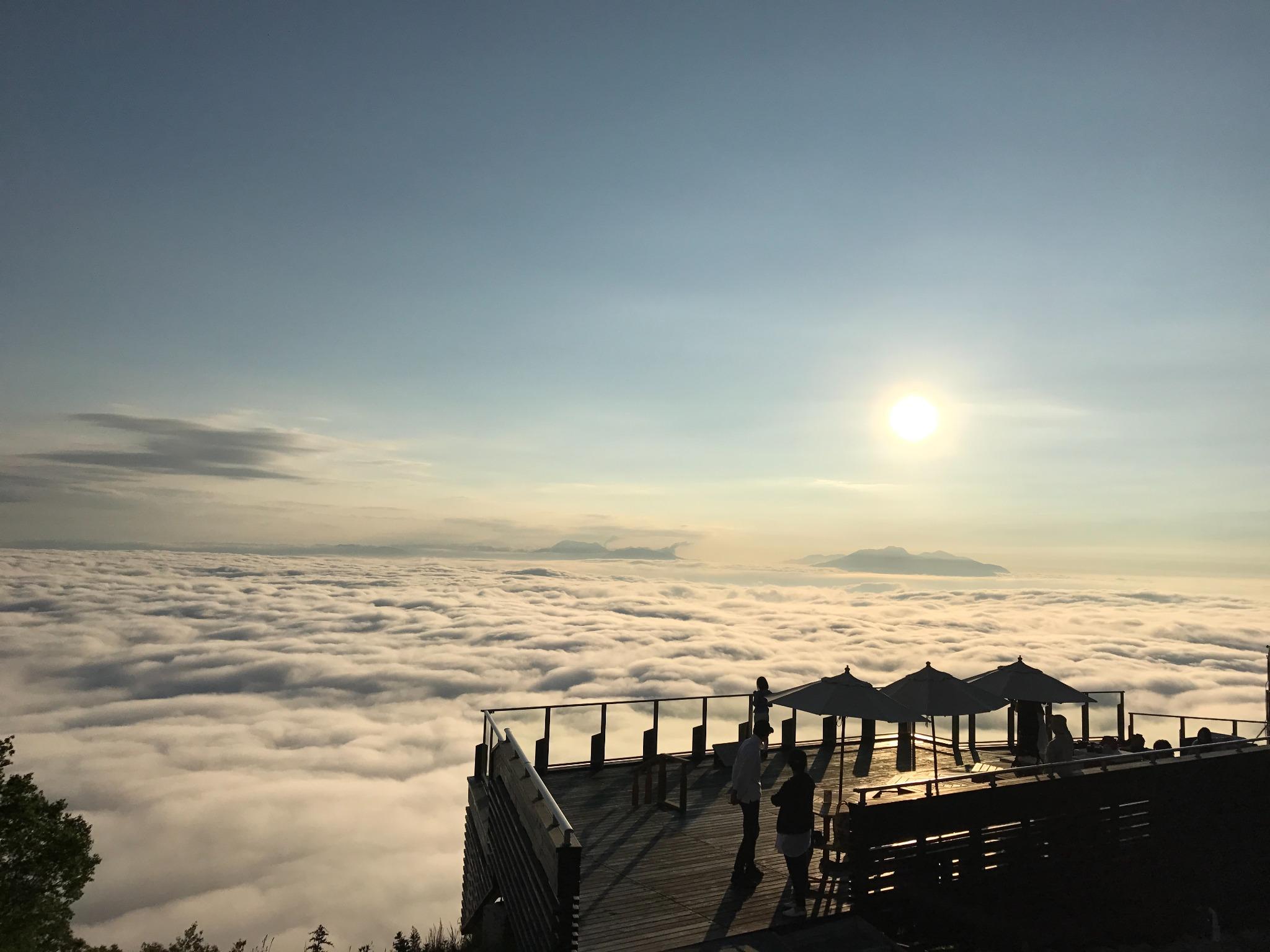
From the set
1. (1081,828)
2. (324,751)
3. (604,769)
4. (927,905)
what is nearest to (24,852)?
(604,769)

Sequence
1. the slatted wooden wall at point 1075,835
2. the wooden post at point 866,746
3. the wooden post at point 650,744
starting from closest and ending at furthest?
the slatted wooden wall at point 1075,835
the wooden post at point 650,744
the wooden post at point 866,746

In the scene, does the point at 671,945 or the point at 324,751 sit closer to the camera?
the point at 671,945

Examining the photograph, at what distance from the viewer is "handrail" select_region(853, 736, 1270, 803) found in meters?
9.62

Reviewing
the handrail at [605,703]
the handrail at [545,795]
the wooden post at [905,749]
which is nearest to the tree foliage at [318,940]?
the handrail at [545,795]

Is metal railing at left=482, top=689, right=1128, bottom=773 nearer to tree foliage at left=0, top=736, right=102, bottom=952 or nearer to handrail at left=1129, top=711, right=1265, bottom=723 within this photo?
handrail at left=1129, top=711, right=1265, bottom=723

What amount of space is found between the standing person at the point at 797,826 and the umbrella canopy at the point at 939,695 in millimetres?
4160

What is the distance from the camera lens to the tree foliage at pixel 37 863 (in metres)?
22.7

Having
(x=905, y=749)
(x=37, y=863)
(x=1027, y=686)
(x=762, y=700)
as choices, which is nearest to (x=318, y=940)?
(x=762, y=700)

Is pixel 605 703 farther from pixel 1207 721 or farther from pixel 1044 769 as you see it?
pixel 1207 721

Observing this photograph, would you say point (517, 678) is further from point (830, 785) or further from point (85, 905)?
point (830, 785)

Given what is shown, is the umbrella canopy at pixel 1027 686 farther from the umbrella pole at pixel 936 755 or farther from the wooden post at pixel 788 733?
the wooden post at pixel 788 733

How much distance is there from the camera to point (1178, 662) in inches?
5773

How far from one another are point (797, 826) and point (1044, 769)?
156 inches

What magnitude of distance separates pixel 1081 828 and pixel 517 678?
189510 millimetres
